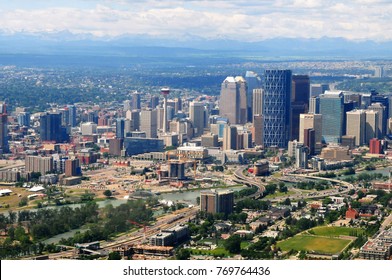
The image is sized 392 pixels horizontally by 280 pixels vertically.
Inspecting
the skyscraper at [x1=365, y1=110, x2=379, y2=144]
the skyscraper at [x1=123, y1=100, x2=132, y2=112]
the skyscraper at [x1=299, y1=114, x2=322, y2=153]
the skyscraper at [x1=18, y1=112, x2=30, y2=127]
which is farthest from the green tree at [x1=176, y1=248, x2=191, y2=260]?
the skyscraper at [x1=123, y1=100, x2=132, y2=112]

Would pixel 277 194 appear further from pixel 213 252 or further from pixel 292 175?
pixel 213 252

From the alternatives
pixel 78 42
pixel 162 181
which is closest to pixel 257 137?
pixel 78 42

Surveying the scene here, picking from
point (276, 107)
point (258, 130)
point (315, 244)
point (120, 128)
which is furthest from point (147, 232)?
point (276, 107)

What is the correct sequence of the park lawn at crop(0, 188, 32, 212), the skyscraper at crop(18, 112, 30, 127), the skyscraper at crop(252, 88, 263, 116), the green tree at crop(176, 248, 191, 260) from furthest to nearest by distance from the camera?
the skyscraper at crop(18, 112, 30, 127) < the skyscraper at crop(252, 88, 263, 116) < the park lawn at crop(0, 188, 32, 212) < the green tree at crop(176, 248, 191, 260)

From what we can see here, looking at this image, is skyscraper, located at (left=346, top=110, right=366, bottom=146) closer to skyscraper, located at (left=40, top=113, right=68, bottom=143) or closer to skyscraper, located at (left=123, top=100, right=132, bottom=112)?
skyscraper, located at (left=40, top=113, right=68, bottom=143)

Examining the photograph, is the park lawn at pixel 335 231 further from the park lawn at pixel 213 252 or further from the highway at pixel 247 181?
the highway at pixel 247 181
